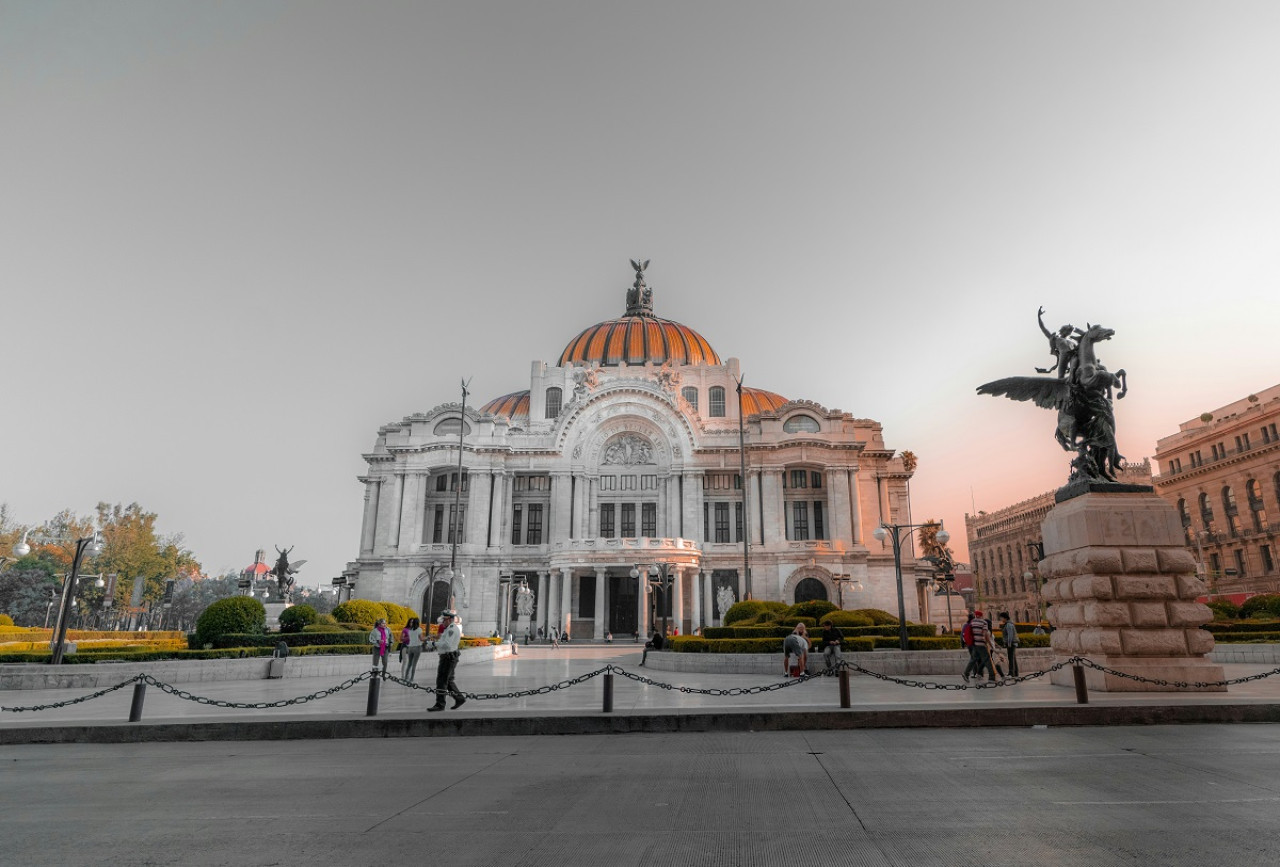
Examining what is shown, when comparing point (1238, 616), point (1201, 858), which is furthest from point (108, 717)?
point (1238, 616)

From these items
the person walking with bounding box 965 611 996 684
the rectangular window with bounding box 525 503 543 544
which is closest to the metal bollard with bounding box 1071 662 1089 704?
the person walking with bounding box 965 611 996 684

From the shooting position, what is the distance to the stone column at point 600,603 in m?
53.2

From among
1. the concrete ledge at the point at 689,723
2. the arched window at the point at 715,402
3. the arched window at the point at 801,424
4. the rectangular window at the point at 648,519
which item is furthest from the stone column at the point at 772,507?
the concrete ledge at the point at 689,723

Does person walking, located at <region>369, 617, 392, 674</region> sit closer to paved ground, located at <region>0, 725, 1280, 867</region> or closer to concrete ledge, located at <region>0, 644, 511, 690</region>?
concrete ledge, located at <region>0, 644, 511, 690</region>

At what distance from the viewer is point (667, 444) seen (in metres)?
59.4

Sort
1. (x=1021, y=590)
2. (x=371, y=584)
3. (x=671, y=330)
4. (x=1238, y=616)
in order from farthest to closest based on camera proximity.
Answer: (x=1021, y=590) → (x=671, y=330) → (x=371, y=584) → (x=1238, y=616)

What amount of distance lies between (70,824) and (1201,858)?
9.63 metres

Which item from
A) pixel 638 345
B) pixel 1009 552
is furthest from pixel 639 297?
pixel 1009 552

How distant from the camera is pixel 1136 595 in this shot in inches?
585

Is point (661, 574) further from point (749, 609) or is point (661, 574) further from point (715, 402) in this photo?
point (715, 402)

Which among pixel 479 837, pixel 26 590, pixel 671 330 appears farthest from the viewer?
pixel 671 330

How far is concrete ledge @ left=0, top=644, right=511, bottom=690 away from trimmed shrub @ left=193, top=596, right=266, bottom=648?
2065 mm

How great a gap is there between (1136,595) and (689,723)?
998 cm

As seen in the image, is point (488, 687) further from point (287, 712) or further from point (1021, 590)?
point (1021, 590)
